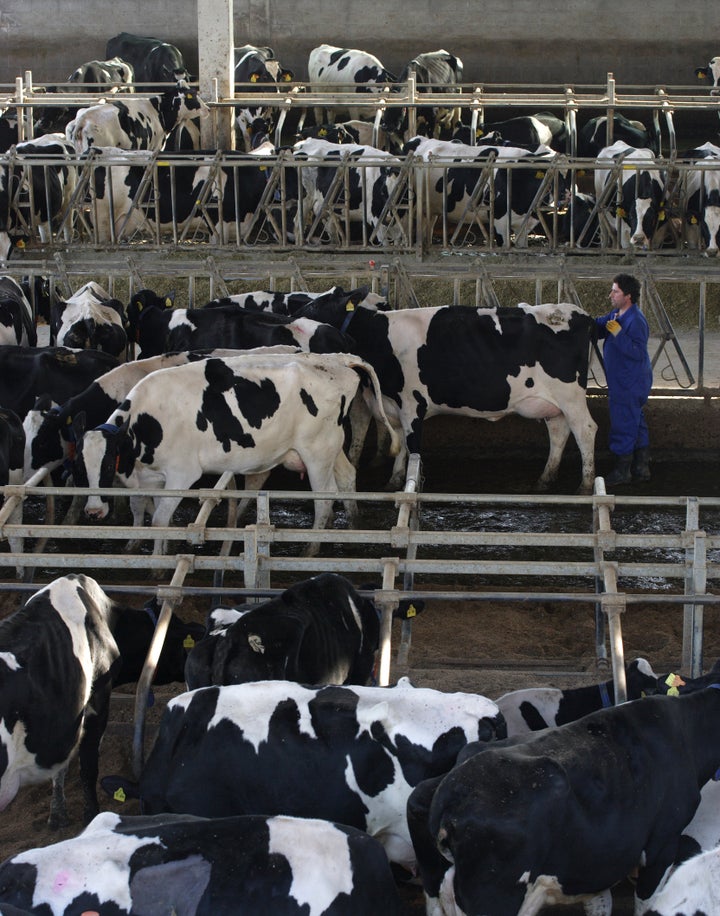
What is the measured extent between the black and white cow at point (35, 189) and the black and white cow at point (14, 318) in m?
2.04

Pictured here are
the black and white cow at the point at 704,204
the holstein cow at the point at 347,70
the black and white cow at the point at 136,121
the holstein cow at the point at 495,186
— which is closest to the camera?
the black and white cow at the point at 704,204

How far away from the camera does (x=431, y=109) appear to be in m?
19.9

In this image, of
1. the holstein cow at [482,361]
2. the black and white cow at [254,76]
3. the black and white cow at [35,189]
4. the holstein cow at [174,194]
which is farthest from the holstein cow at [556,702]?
the black and white cow at [254,76]

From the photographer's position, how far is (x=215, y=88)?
1673cm

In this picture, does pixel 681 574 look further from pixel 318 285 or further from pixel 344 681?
pixel 318 285

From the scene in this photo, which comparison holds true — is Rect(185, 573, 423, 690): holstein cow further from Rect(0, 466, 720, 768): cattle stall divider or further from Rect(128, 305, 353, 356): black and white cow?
Rect(128, 305, 353, 356): black and white cow

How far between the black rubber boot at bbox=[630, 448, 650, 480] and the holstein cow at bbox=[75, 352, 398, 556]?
105 inches

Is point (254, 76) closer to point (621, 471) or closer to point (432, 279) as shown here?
point (432, 279)

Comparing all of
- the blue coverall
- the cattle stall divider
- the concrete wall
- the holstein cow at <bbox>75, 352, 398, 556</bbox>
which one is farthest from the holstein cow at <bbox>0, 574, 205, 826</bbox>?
the concrete wall

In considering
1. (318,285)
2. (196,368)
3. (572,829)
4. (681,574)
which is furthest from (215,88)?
(572,829)

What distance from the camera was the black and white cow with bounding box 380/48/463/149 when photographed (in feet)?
63.1

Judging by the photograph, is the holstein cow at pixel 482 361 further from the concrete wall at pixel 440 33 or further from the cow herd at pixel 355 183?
the concrete wall at pixel 440 33

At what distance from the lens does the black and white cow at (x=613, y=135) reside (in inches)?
742

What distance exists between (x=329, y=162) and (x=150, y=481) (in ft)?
16.4
